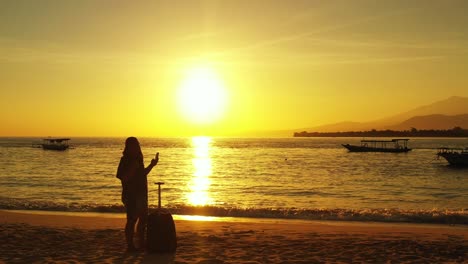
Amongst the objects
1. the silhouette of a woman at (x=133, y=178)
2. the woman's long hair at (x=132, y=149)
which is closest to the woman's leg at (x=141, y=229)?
the silhouette of a woman at (x=133, y=178)

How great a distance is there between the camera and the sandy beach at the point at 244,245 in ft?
30.6

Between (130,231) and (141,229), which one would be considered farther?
(141,229)

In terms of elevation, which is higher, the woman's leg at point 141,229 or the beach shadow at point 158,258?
the woman's leg at point 141,229

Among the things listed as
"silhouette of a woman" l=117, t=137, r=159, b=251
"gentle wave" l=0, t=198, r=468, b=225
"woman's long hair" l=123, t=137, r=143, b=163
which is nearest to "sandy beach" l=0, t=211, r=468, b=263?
"silhouette of a woman" l=117, t=137, r=159, b=251

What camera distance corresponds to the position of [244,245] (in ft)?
35.5

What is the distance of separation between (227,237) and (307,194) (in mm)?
18808

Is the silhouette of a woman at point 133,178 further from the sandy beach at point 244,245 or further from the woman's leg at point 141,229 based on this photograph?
the sandy beach at point 244,245

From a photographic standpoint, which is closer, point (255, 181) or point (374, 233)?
point (374, 233)

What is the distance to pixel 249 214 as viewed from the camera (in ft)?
62.0

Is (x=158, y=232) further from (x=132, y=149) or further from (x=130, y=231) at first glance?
(x=132, y=149)

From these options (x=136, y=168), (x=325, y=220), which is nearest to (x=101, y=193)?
(x=325, y=220)

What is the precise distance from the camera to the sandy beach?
9.34m

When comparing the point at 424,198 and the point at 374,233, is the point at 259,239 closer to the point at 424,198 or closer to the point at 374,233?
the point at 374,233

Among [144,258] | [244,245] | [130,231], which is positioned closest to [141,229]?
[130,231]
